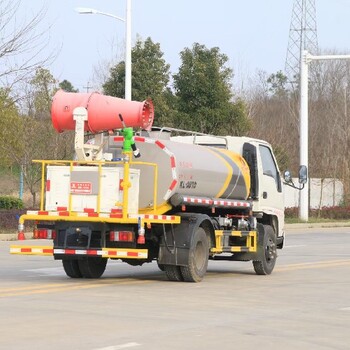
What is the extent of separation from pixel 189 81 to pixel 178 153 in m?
25.6

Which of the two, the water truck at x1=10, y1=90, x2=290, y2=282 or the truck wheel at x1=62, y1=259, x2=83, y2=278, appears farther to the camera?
the truck wheel at x1=62, y1=259, x2=83, y2=278

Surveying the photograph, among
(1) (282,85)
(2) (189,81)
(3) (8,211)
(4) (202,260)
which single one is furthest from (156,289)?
(1) (282,85)

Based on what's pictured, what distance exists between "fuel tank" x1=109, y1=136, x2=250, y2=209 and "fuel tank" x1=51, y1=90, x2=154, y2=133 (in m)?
0.36

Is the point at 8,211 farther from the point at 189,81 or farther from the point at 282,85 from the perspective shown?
the point at 282,85

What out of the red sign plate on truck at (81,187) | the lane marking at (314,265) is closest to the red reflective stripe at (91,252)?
the red sign plate on truck at (81,187)

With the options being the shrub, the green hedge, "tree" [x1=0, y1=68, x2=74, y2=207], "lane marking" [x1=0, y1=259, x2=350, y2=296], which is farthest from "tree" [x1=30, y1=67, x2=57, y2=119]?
"lane marking" [x1=0, y1=259, x2=350, y2=296]

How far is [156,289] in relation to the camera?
53.6 ft

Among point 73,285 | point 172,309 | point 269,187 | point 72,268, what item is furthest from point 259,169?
point 172,309

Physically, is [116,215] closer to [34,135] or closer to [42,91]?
[34,135]

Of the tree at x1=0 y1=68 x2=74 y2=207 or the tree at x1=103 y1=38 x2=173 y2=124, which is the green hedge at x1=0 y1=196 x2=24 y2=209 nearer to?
the tree at x1=0 y1=68 x2=74 y2=207

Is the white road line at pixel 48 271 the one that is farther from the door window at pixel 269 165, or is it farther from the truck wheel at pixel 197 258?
the door window at pixel 269 165

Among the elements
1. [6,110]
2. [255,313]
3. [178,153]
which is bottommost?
[255,313]

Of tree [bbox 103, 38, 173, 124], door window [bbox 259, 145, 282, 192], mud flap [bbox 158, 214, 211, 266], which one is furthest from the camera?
tree [bbox 103, 38, 173, 124]

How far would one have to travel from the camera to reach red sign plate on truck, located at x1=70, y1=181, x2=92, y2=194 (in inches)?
651
